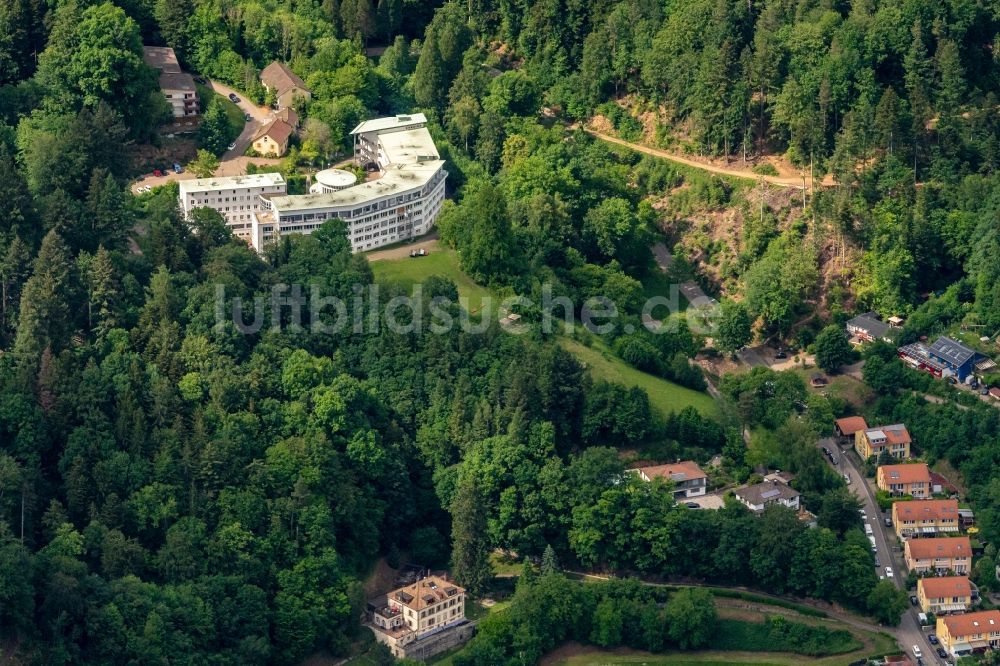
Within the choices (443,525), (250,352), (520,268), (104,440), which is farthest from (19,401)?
(520,268)

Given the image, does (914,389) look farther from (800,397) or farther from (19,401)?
(19,401)

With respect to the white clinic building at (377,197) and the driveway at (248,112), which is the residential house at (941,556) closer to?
the white clinic building at (377,197)

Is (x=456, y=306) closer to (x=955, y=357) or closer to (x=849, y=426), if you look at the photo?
(x=849, y=426)

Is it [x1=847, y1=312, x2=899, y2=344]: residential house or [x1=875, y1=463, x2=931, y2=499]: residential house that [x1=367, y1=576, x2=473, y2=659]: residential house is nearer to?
[x1=875, y1=463, x2=931, y2=499]: residential house

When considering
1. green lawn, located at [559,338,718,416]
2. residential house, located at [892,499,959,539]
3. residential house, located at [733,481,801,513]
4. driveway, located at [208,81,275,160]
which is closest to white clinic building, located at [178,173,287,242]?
driveway, located at [208,81,275,160]

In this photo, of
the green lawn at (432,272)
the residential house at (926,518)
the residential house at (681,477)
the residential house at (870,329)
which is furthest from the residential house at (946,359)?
the green lawn at (432,272)

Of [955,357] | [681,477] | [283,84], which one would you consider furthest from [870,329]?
[283,84]
